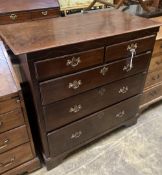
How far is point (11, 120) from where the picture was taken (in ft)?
3.38

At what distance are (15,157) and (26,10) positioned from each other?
1.50 meters

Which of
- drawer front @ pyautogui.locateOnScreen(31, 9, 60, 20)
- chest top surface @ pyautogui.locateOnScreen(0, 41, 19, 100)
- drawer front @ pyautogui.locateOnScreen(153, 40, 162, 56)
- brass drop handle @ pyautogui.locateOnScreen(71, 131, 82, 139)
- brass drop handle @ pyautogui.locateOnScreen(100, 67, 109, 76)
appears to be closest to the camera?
chest top surface @ pyautogui.locateOnScreen(0, 41, 19, 100)

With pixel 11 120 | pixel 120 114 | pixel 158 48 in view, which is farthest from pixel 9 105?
pixel 158 48

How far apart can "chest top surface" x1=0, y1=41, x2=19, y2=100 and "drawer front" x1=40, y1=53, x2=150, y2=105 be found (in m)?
0.14

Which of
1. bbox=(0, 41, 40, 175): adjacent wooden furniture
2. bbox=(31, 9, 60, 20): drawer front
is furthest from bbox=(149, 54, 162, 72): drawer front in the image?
bbox=(31, 9, 60, 20): drawer front

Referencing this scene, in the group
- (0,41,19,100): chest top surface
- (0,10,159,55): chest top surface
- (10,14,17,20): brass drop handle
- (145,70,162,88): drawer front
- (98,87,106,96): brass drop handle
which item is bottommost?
(145,70,162,88): drawer front

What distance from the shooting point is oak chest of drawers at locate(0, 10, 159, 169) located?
972 mm

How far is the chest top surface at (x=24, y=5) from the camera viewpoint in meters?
2.00

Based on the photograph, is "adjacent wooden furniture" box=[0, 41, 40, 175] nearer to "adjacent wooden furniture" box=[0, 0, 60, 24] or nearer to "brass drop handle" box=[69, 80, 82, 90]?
"brass drop handle" box=[69, 80, 82, 90]

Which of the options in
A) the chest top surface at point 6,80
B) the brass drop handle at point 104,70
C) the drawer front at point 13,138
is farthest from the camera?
the brass drop handle at point 104,70

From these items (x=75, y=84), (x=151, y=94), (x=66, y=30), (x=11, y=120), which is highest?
(x=66, y=30)

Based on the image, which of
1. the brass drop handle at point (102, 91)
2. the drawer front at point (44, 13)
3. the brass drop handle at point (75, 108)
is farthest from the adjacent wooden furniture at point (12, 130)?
the drawer front at point (44, 13)

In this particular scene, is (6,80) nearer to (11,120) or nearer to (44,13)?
(11,120)

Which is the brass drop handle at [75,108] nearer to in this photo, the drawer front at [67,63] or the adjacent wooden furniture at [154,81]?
the drawer front at [67,63]
